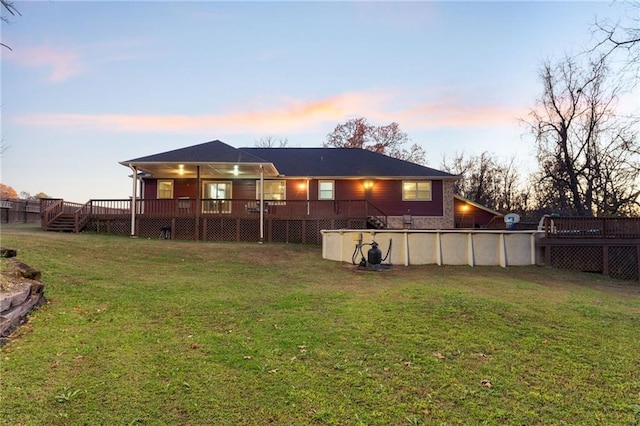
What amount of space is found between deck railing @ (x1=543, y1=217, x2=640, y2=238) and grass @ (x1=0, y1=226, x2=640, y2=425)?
4.99 meters

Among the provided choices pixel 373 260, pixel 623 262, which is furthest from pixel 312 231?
pixel 623 262

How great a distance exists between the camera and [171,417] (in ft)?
9.70

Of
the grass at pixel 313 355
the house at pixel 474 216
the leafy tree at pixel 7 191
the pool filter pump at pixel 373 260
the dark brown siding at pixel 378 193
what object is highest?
the leafy tree at pixel 7 191

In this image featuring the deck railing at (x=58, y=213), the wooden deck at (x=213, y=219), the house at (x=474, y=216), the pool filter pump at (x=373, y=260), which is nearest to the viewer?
the pool filter pump at (x=373, y=260)

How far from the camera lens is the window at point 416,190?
19781 mm

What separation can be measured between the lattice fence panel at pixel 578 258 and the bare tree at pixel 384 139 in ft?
92.9

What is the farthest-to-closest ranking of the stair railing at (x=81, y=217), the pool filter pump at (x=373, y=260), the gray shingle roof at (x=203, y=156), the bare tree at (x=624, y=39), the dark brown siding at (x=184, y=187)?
the dark brown siding at (x=184, y=187)
the stair railing at (x=81, y=217)
the gray shingle roof at (x=203, y=156)
the pool filter pump at (x=373, y=260)
the bare tree at (x=624, y=39)

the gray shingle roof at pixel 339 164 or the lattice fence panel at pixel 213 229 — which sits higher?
the gray shingle roof at pixel 339 164

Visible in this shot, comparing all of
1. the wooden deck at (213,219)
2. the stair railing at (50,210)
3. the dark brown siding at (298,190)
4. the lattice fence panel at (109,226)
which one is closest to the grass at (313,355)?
the wooden deck at (213,219)

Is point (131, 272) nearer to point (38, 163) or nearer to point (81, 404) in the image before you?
point (81, 404)

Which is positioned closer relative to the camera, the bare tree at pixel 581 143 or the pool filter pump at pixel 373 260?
the pool filter pump at pixel 373 260

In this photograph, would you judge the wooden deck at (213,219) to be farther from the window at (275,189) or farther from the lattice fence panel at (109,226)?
the window at (275,189)

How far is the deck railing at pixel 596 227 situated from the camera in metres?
12.3

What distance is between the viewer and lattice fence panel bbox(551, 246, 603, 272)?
12266 millimetres
